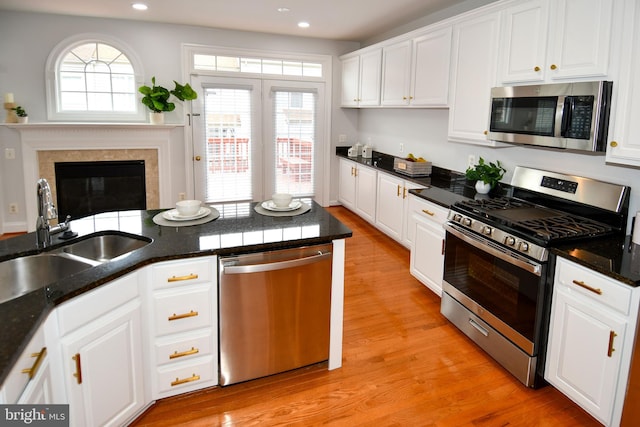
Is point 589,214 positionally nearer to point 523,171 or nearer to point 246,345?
point 523,171

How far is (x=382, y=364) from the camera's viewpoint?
2.66 meters

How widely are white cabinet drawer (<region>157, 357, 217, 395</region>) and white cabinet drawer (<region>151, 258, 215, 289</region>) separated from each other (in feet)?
1.50

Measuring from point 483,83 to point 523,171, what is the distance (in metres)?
0.75

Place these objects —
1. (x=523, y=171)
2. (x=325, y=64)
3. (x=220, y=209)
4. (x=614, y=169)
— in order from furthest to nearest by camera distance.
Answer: (x=325, y=64) < (x=523, y=171) < (x=220, y=209) < (x=614, y=169)

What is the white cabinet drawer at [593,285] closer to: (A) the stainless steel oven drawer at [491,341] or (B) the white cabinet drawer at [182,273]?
(A) the stainless steel oven drawer at [491,341]

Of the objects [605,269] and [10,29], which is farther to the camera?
[10,29]

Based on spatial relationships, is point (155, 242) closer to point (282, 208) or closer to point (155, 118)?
point (282, 208)

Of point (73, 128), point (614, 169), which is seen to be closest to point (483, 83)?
point (614, 169)

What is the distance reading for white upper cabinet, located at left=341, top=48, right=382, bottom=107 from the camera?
5.17 m

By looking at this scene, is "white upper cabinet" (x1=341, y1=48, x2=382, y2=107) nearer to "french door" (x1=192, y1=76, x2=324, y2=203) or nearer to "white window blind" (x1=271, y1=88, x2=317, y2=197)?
"french door" (x1=192, y1=76, x2=324, y2=203)

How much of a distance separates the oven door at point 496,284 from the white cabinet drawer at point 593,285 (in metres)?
0.11

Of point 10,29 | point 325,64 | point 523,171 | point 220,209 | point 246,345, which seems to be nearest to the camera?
point 246,345

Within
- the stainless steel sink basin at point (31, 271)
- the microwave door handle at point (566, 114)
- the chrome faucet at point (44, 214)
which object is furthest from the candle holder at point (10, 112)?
the microwave door handle at point (566, 114)

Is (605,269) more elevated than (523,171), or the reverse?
(523,171)
